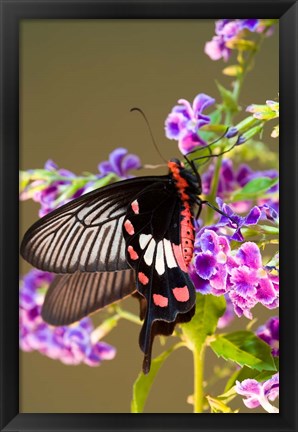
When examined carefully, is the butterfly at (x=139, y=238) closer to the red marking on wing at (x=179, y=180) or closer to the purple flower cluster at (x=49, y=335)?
the red marking on wing at (x=179, y=180)

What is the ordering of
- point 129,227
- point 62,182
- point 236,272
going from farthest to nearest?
point 62,182 < point 129,227 < point 236,272

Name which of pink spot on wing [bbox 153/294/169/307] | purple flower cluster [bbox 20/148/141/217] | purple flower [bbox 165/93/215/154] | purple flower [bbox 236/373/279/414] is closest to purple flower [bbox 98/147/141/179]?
purple flower cluster [bbox 20/148/141/217]

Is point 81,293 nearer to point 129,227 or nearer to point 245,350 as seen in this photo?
point 129,227

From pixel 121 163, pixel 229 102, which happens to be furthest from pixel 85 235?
pixel 229 102

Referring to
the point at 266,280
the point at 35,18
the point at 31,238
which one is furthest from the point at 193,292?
the point at 35,18

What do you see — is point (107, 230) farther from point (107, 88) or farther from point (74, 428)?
point (107, 88)

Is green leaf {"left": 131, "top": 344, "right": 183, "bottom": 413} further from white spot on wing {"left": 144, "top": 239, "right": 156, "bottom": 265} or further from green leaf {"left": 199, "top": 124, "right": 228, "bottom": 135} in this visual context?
green leaf {"left": 199, "top": 124, "right": 228, "bottom": 135}
